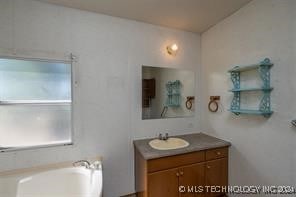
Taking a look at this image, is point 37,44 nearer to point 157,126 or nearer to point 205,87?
point 157,126

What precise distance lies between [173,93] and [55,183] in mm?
1835

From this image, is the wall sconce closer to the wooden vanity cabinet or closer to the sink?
the sink

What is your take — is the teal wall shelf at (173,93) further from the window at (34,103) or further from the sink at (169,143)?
the window at (34,103)

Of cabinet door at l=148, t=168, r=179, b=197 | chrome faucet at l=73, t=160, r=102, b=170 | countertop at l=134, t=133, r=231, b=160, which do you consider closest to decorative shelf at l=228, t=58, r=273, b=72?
countertop at l=134, t=133, r=231, b=160

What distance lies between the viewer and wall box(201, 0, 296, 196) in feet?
5.10

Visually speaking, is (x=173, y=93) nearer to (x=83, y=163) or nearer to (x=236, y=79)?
(x=236, y=79)

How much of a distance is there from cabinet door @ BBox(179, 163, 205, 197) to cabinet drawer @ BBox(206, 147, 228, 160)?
142 mm

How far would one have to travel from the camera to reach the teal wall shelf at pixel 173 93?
7.87ft

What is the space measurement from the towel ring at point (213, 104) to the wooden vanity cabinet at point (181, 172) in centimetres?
58

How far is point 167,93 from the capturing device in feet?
7.83

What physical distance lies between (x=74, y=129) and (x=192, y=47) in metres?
2.09

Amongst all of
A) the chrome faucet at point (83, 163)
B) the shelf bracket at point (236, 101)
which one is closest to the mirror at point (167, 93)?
the shelf bracket at point (236, 101)

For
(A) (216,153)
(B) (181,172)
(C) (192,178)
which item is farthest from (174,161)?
(A) (216,153)

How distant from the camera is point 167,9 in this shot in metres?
1.96
